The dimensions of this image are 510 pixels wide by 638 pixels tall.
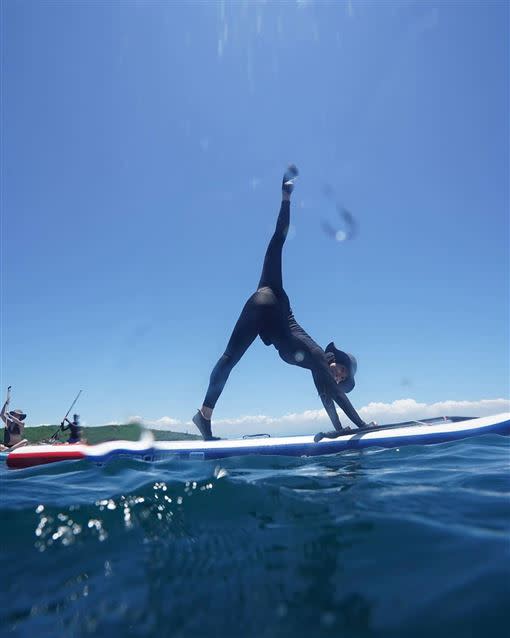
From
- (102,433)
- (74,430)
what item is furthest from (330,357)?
(102,433)

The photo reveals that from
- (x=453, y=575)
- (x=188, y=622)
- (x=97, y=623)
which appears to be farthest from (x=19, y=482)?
(x=453, y=575)

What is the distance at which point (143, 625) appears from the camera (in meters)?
1.35

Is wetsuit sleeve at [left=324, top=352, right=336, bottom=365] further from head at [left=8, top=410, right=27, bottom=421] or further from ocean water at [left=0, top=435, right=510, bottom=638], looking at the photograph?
head at [left=8, top=410, right=27, bottom=421]

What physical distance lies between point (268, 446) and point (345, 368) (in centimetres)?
168

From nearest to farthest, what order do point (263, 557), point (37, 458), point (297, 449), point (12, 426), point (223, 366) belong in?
point (263, 557) → point (297, 449) → point (37, 458) → point (223, 366) → point (12, 426)

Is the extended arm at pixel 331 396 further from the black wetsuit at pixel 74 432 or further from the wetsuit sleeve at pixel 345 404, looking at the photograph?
the black wetsuit at pixel 74 432

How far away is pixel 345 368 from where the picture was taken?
18.2 feet

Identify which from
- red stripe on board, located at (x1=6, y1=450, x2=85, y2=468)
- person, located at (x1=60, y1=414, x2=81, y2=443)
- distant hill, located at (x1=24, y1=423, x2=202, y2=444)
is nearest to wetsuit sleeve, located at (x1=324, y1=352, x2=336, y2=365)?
red stripe on board, located at (x1=6, y1=450, x2=85, y2=468)

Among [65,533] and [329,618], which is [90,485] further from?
[329,618]

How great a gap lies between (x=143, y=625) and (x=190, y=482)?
1630 millimetres

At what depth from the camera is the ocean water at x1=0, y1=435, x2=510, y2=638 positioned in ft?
4.26

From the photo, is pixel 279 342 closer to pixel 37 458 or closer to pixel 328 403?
pixel 328 403

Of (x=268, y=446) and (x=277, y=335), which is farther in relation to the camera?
(x=277, y=335)

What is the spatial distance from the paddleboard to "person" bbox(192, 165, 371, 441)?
298mm
